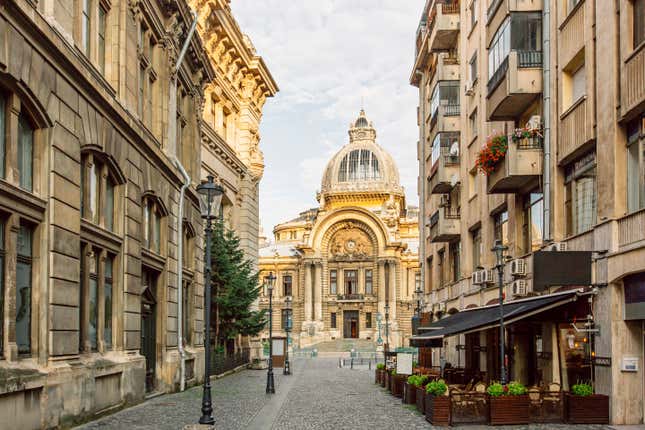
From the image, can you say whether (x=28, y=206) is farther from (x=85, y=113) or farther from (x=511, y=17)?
(x=511, y=17)

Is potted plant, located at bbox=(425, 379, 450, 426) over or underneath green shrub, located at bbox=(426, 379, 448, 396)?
underneath

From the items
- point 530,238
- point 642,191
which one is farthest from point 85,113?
point 530,238

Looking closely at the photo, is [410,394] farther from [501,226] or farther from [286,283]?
[286,283]

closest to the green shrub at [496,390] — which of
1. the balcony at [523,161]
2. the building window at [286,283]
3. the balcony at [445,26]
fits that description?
the balcony at [523,161]

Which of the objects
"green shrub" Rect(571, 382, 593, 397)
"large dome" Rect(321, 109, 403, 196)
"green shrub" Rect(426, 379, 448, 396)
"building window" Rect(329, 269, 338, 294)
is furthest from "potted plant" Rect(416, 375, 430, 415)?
"large dome" Rect(321, 109, 403, 196)

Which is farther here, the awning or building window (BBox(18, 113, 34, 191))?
the awning

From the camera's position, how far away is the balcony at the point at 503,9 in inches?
879

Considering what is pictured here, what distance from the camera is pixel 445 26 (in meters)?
36.2

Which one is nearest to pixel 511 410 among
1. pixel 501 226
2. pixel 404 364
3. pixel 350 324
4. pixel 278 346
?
pixel 404 364

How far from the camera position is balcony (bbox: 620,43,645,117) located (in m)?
15.5

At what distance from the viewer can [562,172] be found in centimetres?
2061

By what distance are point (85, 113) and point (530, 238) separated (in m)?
12.4

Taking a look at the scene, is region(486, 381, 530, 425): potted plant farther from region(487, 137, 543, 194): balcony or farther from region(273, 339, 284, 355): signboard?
region(273, 339, 284, 355): signboard

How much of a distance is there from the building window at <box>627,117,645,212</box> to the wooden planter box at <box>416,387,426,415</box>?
7.15 m
